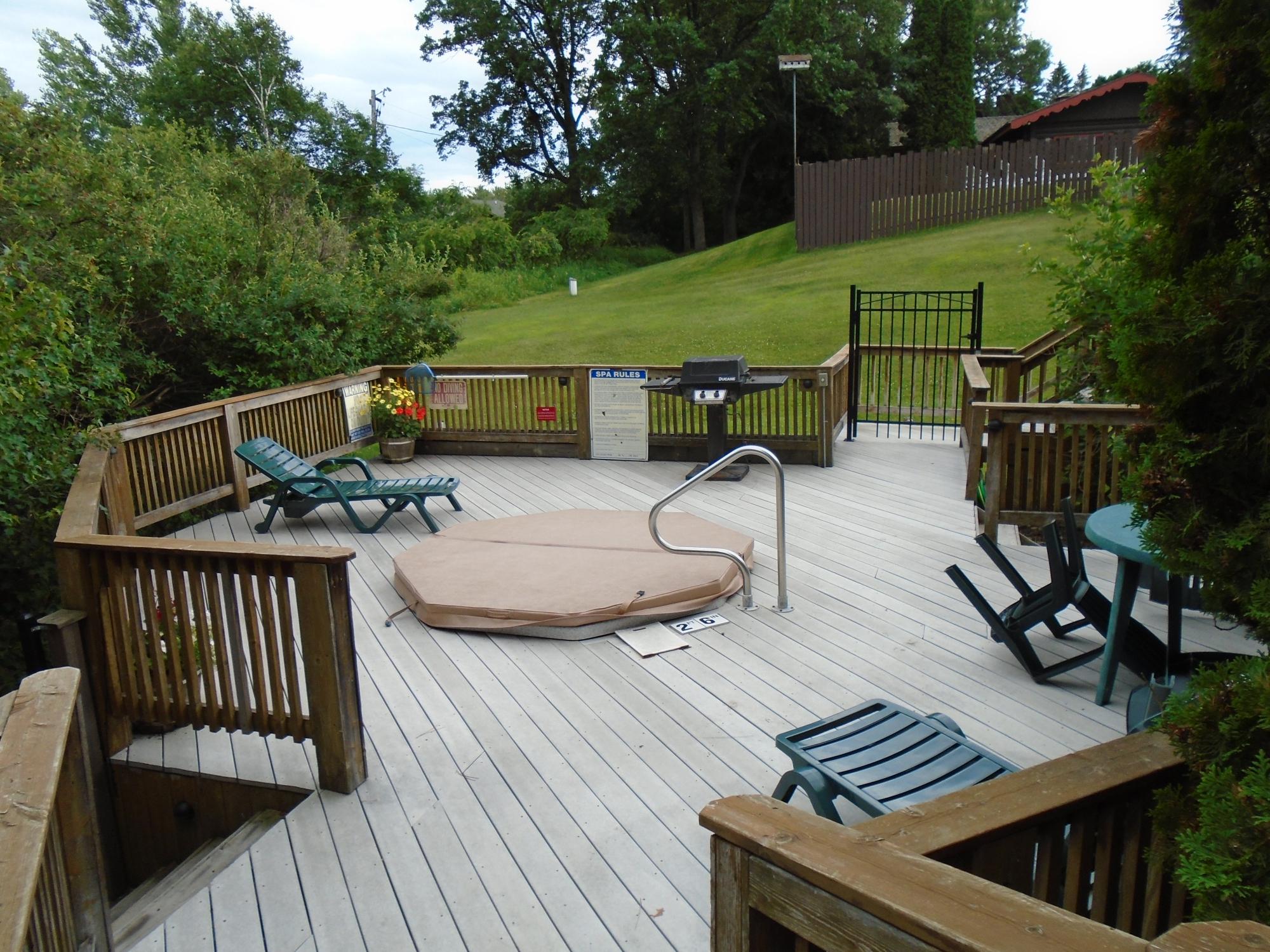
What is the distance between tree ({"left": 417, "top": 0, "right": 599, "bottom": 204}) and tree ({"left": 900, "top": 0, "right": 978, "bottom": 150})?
1102 centimetres

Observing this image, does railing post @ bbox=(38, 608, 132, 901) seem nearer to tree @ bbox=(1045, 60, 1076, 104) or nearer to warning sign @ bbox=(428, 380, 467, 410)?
warning sign @ bbox=(428, 380, 467, 410)

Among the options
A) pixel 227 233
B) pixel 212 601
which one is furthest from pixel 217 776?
pixel 227 233

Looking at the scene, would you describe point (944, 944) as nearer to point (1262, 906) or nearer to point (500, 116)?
point (1262, 906)

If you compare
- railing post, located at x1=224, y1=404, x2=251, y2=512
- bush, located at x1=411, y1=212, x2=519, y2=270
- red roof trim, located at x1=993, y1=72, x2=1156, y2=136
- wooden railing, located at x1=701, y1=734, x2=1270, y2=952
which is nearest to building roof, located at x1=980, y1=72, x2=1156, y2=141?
red roof trim, located at x1=993, y1=72, x2=1156, y2=136

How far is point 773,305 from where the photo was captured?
57.5ft

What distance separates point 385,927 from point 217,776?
1.23 meters

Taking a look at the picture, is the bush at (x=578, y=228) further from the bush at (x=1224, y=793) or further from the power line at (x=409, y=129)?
the bush at (x=1224, y=793)

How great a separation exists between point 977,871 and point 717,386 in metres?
6.14

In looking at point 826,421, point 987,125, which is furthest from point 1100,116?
point 826,421

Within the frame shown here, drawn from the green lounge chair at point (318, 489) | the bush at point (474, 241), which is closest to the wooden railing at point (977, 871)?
the green lounge chair at point (318, 489)

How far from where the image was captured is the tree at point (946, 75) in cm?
2847

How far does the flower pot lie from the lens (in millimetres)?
9117

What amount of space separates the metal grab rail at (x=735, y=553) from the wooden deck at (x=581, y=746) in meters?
0.12

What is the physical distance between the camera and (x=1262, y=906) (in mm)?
1311
